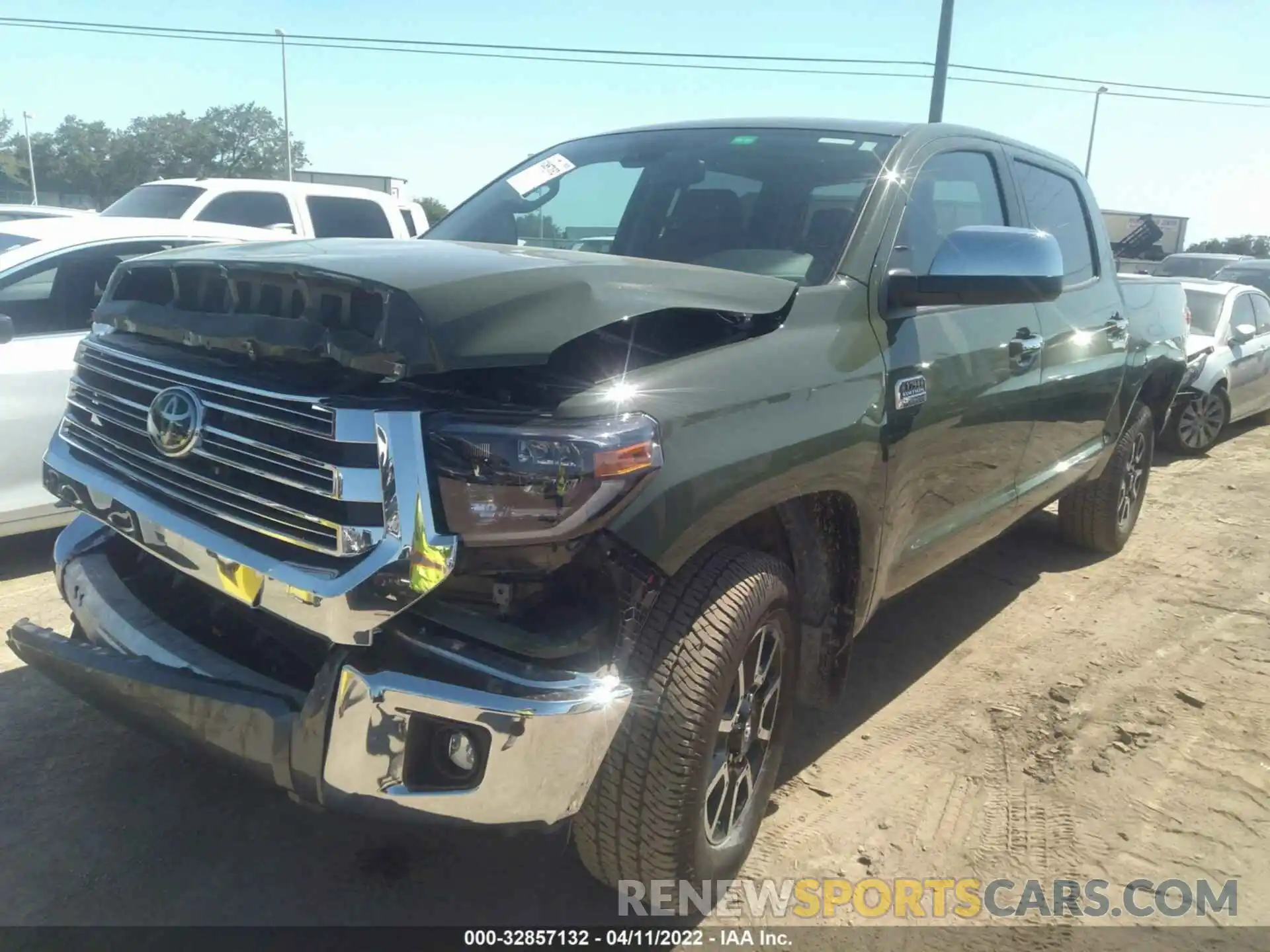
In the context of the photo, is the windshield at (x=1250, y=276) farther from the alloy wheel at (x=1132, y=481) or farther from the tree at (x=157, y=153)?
the tree at (x=157, y=153)

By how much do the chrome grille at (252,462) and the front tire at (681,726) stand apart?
2.16ft

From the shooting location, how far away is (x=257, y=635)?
2.26 m

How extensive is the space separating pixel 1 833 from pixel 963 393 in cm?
299

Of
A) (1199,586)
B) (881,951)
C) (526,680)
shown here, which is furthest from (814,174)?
(1199,586)

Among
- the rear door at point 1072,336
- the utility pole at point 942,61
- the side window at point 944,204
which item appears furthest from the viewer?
the utility pole at point 942,61

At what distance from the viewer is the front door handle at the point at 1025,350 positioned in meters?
3.57

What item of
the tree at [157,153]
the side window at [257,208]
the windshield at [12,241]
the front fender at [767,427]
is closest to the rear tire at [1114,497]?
the front fender at [767,427]

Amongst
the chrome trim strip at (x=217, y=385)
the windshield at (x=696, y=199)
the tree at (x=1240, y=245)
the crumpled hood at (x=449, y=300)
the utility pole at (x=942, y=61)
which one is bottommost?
the tree at (x=1240, y=245)

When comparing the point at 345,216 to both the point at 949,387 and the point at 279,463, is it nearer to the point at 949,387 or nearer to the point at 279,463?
the point at 949,387

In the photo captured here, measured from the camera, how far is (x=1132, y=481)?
18.8 feet

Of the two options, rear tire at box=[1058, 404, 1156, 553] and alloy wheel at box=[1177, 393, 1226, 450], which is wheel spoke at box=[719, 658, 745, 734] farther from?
alloy wheel at box=[1177, 393, 1226, 450]

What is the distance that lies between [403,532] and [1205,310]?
975 cm

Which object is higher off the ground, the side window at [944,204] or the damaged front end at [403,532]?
the side window at [944,204]

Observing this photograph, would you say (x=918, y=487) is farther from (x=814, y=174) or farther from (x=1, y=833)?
(x=1, y=833)
